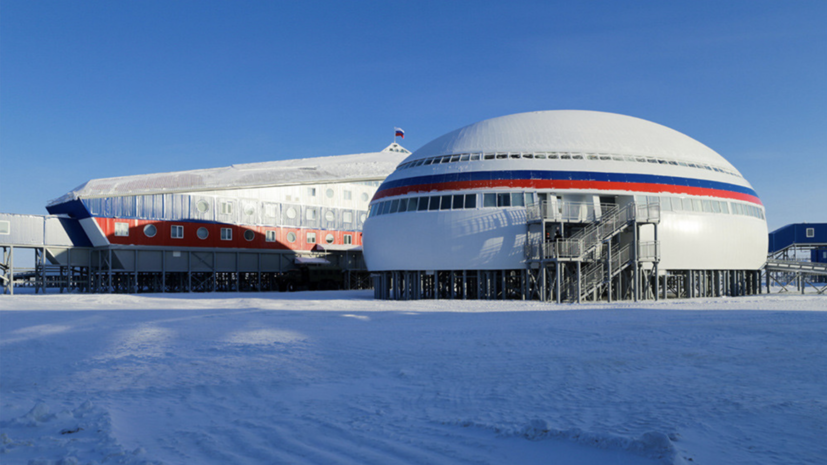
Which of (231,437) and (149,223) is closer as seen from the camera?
(231,437)

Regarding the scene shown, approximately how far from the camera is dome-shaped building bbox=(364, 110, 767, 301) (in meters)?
32.6

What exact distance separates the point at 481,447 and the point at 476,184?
27.6 meters

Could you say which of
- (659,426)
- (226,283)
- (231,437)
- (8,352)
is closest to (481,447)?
(659,426)

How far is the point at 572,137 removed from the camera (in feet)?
117

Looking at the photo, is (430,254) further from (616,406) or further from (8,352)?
(616,406)

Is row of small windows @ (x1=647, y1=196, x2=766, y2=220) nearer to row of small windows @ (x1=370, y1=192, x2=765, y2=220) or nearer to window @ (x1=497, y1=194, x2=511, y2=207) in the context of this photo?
row of small windows @ (x1=370, y1=192, x2=765, y2=220)

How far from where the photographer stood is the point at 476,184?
110ft

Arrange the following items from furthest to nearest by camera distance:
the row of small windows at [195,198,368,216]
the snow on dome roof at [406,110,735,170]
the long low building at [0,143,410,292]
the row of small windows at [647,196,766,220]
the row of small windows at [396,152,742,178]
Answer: the row of small windows at [195,198,368,216] → the long low building at [0,143,410,292] → the snow on dome roof at [406,110,735,170] → the row of small windows at [396,152,742,178] → the row of small windows at [647,196,766,220]

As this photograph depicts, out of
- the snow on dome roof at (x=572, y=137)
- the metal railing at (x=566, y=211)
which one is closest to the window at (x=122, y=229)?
the snow on dome roof at (x=572, y=137)

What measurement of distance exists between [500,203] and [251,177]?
28307 mm

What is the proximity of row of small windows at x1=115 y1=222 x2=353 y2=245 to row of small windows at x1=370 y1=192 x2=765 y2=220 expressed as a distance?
20501mm

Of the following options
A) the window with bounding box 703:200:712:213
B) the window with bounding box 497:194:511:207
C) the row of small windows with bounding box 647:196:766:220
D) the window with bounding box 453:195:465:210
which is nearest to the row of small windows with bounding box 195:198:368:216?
the window with bounding box 453:195:465:210

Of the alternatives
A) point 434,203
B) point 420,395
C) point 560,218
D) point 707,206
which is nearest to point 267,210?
point 434,203

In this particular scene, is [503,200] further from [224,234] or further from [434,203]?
[224,234]
